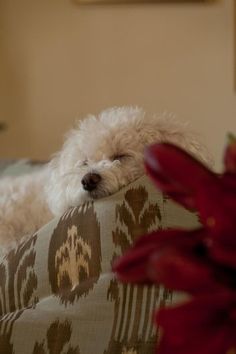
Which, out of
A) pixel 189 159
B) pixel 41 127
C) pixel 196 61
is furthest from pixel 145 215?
pixel 41 127

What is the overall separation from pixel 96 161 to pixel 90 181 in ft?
0.50

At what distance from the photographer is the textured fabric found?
80 cm

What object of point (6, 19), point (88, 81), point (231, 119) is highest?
point (6, 19)

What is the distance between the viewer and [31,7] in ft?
8.83

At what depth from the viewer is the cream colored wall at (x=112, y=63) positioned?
101 inches

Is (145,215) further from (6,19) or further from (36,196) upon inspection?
(6,19)

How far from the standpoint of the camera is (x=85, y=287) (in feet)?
2.72

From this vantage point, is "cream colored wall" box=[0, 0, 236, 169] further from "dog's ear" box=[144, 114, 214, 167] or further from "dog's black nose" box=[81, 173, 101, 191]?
"dog's black nose" box=[81, 173, 101, 191]

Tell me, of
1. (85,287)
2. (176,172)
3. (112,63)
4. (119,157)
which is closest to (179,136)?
(119,157)

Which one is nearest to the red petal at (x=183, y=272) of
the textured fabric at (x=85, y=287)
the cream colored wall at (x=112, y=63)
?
the textured fabric at (x=85, y=287)

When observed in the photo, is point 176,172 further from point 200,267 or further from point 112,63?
point 112,63

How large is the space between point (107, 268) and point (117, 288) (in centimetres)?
4

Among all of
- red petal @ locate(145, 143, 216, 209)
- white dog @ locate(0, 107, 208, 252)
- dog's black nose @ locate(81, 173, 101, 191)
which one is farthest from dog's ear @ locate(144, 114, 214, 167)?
red petal @ locate(145, 143, 216, 209)

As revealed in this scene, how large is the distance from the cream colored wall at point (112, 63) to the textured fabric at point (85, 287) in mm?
1759
